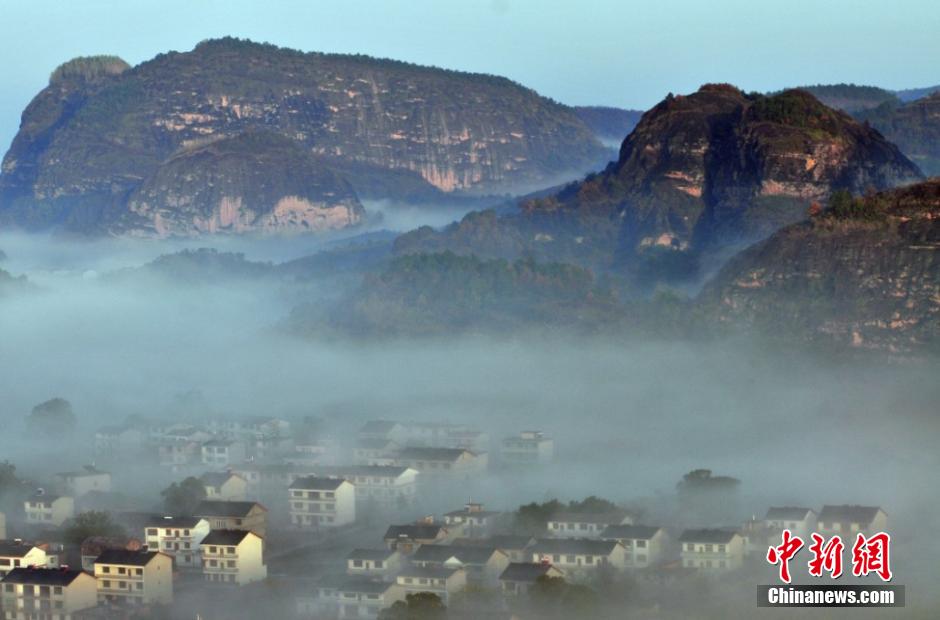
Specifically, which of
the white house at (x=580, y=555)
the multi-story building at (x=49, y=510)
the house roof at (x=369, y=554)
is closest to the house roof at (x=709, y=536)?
the white house at (x=580, y=555)

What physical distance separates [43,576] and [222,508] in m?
10.5

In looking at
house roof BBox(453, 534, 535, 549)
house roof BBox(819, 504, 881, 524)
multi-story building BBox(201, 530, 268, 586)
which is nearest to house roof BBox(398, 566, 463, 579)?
house roof BBox(453, 534, 535, 549)

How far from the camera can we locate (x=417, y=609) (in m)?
53.2

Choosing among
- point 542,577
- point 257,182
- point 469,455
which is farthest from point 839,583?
point 257,182

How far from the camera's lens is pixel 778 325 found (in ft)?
322

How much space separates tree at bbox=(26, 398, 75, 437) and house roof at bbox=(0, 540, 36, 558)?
29555 millimetres

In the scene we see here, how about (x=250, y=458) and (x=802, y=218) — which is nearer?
(x=250, y=458)

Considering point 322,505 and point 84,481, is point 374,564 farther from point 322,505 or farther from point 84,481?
point 84,481

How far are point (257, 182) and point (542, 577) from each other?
136 m

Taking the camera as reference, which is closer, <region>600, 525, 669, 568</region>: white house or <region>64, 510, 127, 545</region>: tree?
<region>600, 525, 669, 568</region>: white house

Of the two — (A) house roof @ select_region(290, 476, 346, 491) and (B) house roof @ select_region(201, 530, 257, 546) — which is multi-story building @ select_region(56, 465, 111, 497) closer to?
(A) house roof @ select_region(290, 476, 346, 491)

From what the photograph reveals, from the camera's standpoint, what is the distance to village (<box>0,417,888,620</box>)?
56312mm

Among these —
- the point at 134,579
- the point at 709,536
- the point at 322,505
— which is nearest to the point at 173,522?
the point at 322,505

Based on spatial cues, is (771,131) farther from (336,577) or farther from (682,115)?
(336,577)
